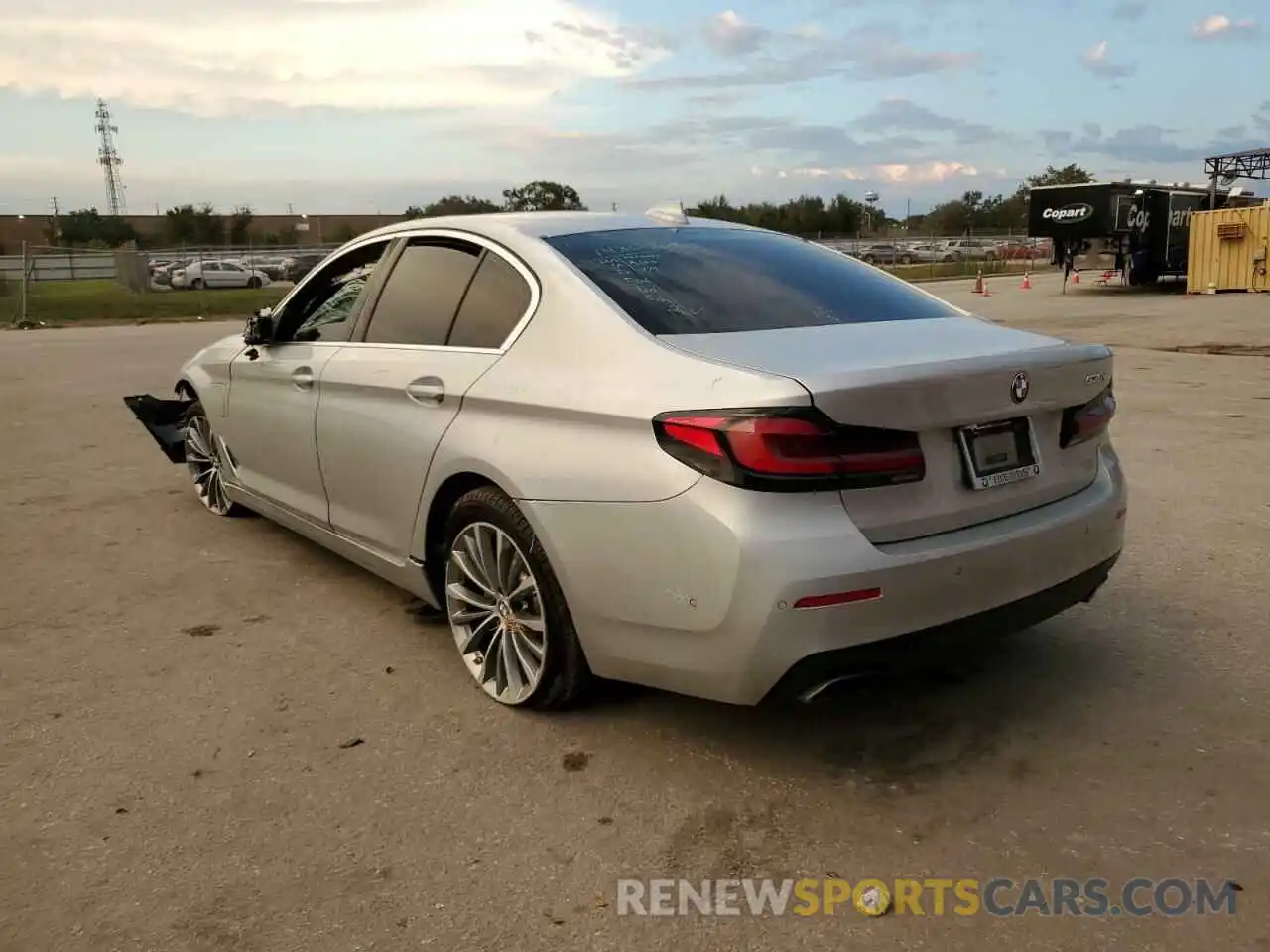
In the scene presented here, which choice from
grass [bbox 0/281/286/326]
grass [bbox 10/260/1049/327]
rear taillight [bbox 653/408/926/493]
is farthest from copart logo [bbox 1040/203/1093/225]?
rear taillight [bbox 653/408/926/493]

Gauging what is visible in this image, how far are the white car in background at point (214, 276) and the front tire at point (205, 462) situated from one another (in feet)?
126

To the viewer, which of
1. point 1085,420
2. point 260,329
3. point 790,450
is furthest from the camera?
point 260,329

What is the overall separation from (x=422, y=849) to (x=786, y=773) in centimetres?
105

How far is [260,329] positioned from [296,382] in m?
0.53

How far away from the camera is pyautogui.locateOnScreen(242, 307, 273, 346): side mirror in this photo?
5.00 metres

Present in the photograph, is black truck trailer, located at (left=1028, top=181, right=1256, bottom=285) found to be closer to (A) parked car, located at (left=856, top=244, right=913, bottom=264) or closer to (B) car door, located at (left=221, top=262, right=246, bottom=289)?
(A) parked car, located at (left=856, top=244, right=913, bottom=264)

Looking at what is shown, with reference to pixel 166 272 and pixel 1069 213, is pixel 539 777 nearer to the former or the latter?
pixel 1069 213

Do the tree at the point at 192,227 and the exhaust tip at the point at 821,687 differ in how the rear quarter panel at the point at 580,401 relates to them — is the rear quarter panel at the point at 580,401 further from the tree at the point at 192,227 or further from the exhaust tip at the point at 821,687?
the tree at the point at 192,227

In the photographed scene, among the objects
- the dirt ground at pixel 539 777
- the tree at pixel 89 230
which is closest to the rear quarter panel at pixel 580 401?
the dirt ground at pixel 539 777

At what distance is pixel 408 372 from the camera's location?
389 centimetres

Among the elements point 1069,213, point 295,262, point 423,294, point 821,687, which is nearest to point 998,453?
point 821,687

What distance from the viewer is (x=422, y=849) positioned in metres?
2.75

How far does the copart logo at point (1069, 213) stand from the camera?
28156mm

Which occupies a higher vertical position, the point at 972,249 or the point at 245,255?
the point at 245,255
